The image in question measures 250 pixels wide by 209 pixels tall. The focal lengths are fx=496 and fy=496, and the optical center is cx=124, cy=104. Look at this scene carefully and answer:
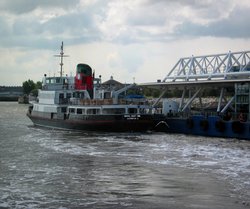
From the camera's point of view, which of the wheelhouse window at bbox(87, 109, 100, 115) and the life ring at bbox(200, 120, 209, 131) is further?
the wheelhouse window at bbox(87, 109, 100, 115)

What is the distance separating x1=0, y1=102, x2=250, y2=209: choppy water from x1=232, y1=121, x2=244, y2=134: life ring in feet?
21.0

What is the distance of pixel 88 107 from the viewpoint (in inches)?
2525

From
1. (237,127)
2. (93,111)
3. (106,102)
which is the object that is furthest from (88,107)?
(237,127)

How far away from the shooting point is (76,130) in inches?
2586

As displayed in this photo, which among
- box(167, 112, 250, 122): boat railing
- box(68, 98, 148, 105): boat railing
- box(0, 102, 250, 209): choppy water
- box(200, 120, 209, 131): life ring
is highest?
box(68, 98, 148, 105): boat railing

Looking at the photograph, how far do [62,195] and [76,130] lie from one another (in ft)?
136

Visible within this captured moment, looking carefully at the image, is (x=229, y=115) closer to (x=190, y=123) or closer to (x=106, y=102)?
(x=190, y=123)

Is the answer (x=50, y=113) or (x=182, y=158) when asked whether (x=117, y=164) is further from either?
(x=50, y=113)

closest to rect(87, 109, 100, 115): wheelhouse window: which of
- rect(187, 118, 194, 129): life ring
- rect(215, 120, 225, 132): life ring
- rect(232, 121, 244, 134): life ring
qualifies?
rect(187, 118, 194, 129): life ring

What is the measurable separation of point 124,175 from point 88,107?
3464 centimetres

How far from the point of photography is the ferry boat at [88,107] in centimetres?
6159

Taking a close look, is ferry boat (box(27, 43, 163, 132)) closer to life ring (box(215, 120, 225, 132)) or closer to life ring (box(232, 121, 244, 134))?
life ring (box(215, 120, 225, 132))

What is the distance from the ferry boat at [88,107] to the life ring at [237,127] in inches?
429

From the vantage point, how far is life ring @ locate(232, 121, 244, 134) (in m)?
55.8
